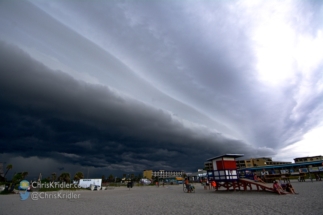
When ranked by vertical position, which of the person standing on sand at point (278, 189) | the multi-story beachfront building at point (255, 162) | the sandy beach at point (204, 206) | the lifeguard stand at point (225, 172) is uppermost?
the multi-story beachfront building at point (255, 162)

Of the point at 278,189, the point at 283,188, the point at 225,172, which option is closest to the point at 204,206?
the point at 278,189

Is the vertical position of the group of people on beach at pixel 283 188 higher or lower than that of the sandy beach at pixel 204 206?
higher

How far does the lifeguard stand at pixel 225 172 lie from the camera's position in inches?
834

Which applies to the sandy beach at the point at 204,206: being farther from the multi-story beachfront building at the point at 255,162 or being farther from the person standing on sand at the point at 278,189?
the multi-story beachfront building at the point at 255,162

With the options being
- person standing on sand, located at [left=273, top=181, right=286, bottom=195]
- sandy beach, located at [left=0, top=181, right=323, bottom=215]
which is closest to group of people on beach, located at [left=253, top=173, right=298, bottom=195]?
person standing on sand, located at [left=273, top=181, right=286, bottom=195]

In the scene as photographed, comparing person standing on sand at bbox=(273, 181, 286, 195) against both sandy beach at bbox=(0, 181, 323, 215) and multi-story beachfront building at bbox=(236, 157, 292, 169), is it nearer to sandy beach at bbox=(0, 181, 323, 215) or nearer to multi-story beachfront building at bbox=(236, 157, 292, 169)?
sandy beach at bbox=(0, 181, 323, 215)

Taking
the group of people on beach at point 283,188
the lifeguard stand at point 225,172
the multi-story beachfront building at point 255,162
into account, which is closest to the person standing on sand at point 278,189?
the group of people on beach at point 283,188

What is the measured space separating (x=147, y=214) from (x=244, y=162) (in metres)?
130

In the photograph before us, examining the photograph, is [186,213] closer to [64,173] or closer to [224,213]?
[224,213]

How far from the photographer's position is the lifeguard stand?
69.5 ft

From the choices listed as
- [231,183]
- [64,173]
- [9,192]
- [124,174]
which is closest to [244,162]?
[124,174]

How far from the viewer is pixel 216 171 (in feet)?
75.4

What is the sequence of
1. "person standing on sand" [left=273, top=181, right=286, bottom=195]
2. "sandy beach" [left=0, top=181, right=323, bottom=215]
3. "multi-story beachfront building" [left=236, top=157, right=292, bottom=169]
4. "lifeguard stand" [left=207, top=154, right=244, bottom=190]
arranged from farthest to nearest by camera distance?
"multi-story beachfront building" [left=236, top=157, right=292, bottom=169] → "lifeguard stand" [left=207, top=154, right=244, bottom=190] → "person standing on sand" [left=273, top=181, right=286, bottom=195] → "sandy beach" [left=0, top=181, right=323, bottom=215]

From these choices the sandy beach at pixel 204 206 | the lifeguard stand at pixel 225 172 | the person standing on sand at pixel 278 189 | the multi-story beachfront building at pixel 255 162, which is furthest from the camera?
the multi-story beachfront building at pixel 255 162
